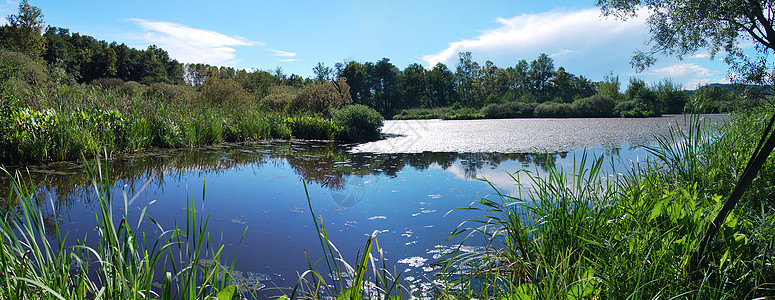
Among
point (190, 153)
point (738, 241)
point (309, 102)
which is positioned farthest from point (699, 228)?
point (309, 102)

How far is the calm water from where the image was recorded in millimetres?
2465

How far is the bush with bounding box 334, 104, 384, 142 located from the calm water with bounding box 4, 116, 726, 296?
12.2 feet

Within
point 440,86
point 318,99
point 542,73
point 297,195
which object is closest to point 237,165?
point 297,195

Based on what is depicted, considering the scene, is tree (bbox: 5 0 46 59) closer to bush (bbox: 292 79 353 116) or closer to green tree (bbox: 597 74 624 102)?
bush (bbox: 292 79 353 116)

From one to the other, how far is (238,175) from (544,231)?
13.6ft

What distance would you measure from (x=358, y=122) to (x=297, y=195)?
23.4ft

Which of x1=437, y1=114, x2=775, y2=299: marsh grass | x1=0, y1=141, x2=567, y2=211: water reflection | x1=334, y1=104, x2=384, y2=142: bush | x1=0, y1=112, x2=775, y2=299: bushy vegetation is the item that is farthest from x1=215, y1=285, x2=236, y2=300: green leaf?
x1=334, y1=104, x2=384, y2=142: bush

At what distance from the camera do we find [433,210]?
3285mm

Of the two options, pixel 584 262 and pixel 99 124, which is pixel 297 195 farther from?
pixel 99 124

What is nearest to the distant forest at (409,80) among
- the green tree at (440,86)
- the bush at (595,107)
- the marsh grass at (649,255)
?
the green tree at (440,86)

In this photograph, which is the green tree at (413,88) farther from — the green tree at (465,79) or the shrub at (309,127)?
the shrub at (309,127)

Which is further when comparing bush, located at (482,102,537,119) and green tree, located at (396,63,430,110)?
green tree, located at (396,63,430,110)

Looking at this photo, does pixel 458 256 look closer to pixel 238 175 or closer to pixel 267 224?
pixel 267 224

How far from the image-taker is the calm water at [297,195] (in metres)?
2.46
